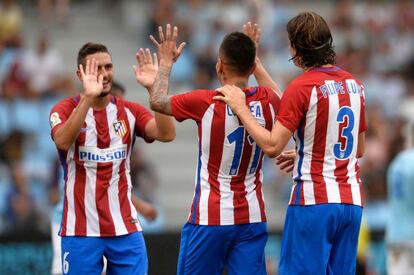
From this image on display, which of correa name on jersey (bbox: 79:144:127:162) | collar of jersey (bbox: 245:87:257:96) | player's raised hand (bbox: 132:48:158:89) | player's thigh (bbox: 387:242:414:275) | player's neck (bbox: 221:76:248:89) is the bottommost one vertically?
player's thigh (bbox: 387:242:414:275)

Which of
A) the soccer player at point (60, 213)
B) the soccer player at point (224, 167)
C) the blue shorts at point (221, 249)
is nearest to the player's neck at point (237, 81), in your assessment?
the soccer player at point (224, 167)

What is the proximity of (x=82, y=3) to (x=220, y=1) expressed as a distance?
8.37ft

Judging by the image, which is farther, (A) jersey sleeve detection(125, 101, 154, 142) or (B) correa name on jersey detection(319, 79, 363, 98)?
(A) jersey sleeve detection(125, 101, 154, 142)

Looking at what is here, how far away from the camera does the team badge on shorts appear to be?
812cm

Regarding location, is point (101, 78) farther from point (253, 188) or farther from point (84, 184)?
point (253, 188)

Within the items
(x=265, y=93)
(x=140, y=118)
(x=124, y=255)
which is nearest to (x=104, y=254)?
(x=124, y=255)

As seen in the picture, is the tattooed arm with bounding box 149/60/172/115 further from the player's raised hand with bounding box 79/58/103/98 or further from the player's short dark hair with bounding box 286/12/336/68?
the player's short dark hair with bounding box 286/12/336/68

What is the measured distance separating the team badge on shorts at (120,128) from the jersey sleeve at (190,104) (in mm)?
700

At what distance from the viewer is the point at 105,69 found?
802cm

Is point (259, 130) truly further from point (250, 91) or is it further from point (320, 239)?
point (320, 239)

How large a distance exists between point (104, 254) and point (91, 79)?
139cm

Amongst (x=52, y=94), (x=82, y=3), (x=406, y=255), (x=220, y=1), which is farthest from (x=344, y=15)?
(x=406, y=255)

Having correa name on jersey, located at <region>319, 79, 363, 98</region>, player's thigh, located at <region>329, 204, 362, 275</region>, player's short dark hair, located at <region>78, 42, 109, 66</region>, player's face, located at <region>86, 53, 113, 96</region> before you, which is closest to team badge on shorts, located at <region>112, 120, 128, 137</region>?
player's face, located at <region>86, 53, 113, 96</region>

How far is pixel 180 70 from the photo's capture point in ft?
58.2
